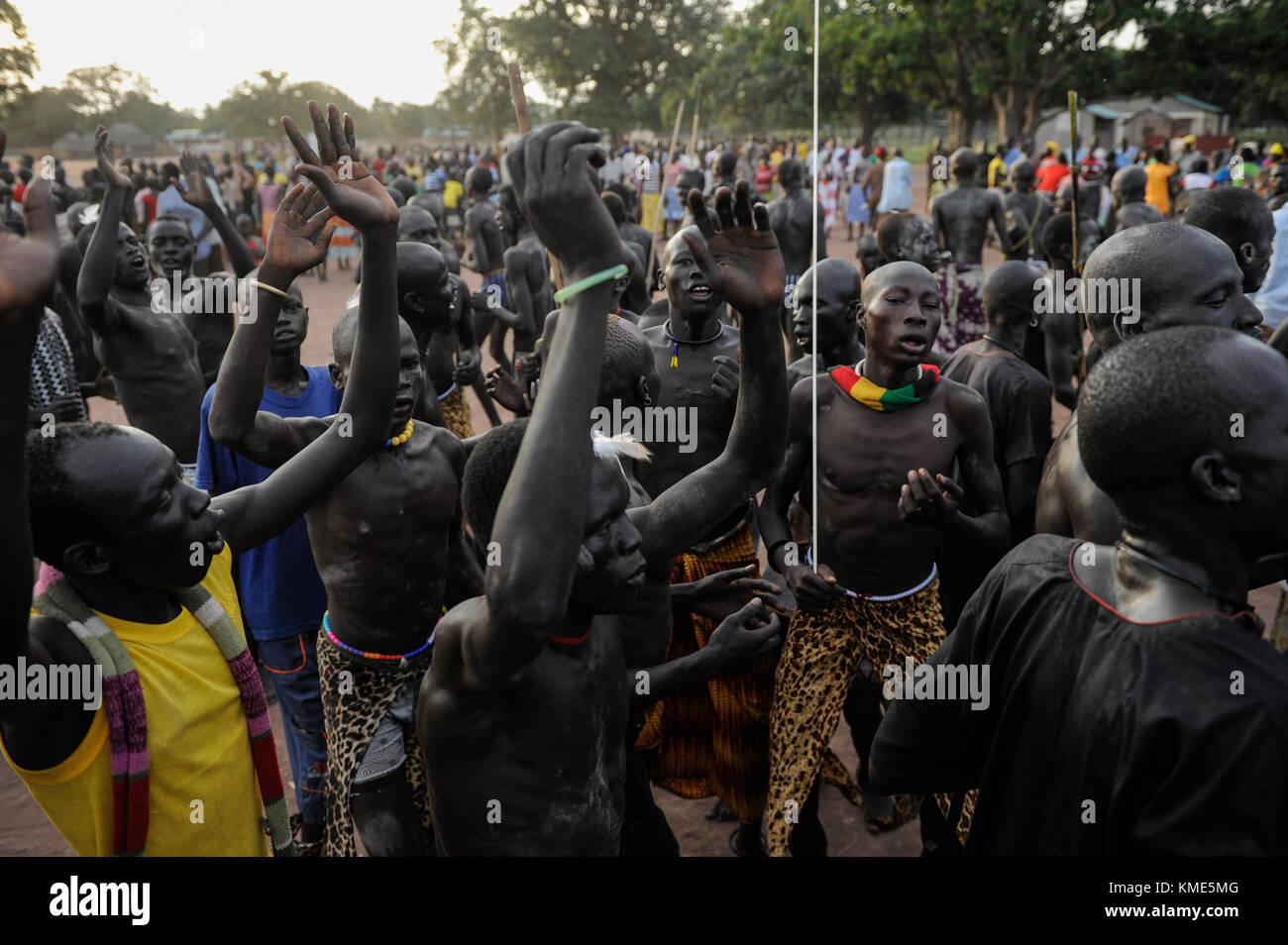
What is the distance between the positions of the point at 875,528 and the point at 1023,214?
930 cm

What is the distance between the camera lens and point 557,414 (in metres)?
1.56

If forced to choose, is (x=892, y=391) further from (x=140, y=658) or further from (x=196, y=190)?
(x=196, y=190)

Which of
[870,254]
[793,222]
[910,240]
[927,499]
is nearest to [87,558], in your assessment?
[927,499]

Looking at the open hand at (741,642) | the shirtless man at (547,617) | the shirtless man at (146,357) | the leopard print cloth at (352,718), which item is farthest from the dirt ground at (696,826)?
the shirtless man at (547,617)

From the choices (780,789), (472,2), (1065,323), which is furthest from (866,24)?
(780,789)

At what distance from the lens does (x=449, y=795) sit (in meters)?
2.15

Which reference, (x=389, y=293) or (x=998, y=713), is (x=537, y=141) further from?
(x=998, y=713)

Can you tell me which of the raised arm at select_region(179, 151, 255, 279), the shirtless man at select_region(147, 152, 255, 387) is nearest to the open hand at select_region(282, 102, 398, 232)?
the raised arm at select_region(179, 151, 255, 279)

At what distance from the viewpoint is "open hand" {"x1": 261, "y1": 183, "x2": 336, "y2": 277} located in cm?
265

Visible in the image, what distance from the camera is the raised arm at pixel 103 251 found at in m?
4.50

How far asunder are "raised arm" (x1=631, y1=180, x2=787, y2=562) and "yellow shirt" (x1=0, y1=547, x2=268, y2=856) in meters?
1.11

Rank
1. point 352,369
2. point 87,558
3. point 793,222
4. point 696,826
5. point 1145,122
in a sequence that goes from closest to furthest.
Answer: point 87,558, point 352,369, point 696,826, point 793,222, point 1145,122

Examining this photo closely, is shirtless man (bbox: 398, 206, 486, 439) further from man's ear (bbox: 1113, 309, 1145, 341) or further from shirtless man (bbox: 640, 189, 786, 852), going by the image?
man's ear (bbox: 1113, 309, 1145, 341)

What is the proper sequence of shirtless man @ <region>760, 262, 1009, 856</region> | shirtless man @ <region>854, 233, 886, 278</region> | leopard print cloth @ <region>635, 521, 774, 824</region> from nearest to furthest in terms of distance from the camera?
shirtless man @ <region>760, 262, 1009, 856</region>
leopard print cloth @ <region>635, 521, 774, 824</region>
shirtless man @ <region>854, 233, 886, 278</region>
